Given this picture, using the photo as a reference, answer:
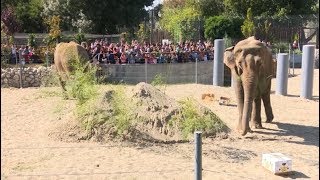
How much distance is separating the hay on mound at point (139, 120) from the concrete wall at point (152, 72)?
7.41 meters

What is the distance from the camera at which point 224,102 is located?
1623cm

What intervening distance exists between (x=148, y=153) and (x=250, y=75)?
3.03 m

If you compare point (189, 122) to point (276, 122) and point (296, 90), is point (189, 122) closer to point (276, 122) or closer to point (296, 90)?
point (276, 122)

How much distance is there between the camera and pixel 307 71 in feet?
58.8

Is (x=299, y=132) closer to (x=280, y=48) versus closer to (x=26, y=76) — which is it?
(x=26, y=76)

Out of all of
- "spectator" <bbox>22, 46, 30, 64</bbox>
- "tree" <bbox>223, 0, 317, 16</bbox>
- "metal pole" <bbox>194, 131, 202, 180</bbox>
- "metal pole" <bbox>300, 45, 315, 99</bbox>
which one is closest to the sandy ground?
"metal pole" <bbox>300, 45, 315, 99</bbox>

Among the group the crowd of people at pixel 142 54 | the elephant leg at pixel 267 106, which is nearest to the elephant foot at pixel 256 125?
the elephant leg at pixel 267 106

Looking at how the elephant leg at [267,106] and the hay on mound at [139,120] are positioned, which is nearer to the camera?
the hay on mound at [139,120]

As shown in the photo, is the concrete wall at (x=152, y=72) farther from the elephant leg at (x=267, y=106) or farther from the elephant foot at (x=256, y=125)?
the elephant foot at (x=256, y=125)

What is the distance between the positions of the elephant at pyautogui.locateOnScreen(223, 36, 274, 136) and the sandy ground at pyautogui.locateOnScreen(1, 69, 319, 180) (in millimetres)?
430

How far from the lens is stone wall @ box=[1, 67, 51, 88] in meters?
19.6

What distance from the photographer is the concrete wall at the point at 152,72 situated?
20422mm

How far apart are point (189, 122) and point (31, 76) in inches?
395

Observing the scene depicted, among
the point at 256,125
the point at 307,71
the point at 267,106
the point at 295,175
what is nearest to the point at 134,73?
the point at 307,71
